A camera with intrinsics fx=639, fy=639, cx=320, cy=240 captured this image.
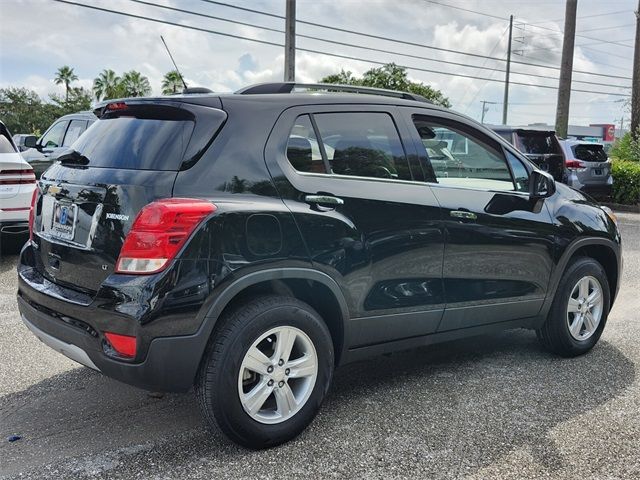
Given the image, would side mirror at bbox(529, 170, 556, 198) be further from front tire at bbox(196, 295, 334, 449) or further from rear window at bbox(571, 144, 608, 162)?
rear window at bbox(571, 144, 608, 162)

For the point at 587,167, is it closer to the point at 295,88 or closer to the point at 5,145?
the point at 5,145

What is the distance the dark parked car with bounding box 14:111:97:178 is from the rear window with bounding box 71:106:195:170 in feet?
24.5

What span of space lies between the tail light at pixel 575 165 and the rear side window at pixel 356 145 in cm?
1136

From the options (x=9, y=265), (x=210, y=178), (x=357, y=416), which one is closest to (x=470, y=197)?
(x=357, y=416)

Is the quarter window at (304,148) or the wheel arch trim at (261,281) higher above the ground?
the quarter window at (304,148)

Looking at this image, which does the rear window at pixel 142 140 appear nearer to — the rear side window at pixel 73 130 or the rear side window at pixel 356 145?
the rear side window at pixel 356 145

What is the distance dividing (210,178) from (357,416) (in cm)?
159

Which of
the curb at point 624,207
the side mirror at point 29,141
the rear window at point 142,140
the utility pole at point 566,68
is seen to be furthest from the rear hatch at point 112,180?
the utility pole at point 566,68

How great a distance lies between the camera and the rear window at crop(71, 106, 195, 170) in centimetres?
301

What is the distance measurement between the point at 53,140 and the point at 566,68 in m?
15.4

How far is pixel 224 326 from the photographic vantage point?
2.97 metres

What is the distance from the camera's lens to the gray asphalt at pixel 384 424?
3.03 m

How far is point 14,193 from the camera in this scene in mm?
7562

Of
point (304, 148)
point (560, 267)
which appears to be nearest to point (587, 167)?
point (560, 267)
